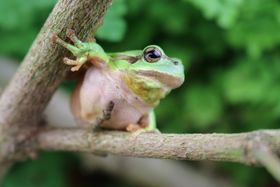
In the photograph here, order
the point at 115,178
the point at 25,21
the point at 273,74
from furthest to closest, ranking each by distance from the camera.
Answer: the point at 115,178, the point at 273,74, the point at 25,21

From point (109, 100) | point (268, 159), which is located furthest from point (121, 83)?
point (268, 159)

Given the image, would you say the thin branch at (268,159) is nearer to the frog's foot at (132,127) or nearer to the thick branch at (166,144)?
the thick branch at (166,144)

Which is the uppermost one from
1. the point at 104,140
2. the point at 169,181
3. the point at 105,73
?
the point at 169,181

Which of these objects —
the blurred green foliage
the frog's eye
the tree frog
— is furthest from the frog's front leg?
the blurred green foliage

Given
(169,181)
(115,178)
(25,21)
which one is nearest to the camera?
(25,21)

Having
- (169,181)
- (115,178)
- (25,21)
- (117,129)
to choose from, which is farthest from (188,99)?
(117,129)

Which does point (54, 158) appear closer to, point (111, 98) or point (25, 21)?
point (25, 21)

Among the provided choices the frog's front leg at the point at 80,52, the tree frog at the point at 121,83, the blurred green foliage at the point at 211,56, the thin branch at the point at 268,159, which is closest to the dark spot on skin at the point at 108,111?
the tree frog at the point at 121,83

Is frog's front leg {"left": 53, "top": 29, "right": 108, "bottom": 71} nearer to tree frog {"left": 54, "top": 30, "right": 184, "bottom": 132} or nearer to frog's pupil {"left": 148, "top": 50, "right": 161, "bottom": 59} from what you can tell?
tree frog {"left": 54, "top": 30, "right": 184, "bottom": 132}
